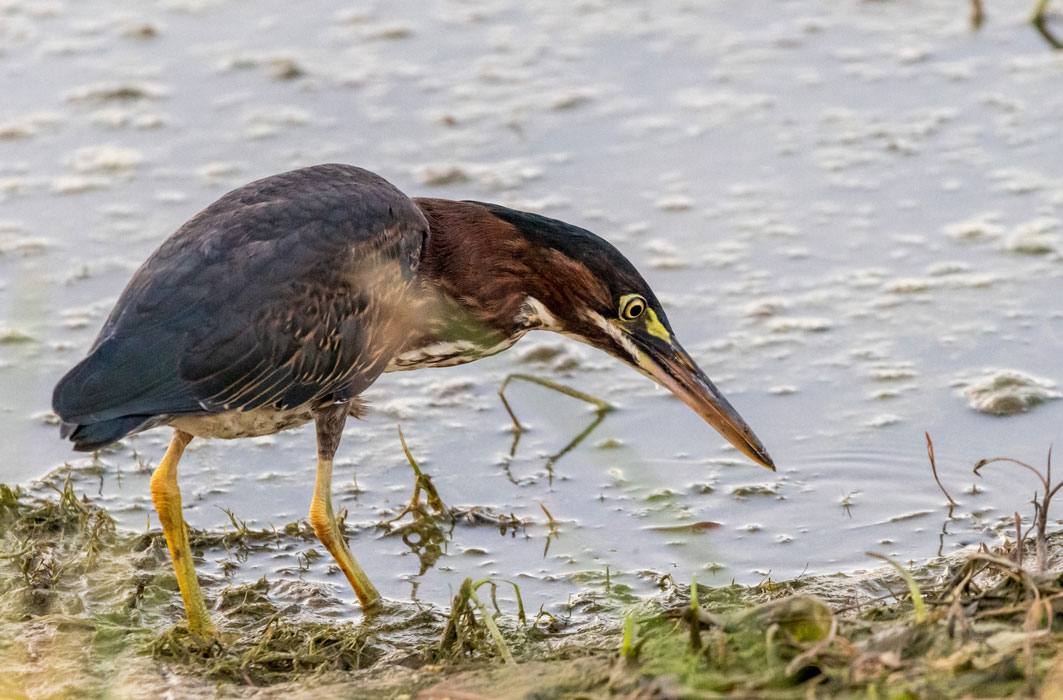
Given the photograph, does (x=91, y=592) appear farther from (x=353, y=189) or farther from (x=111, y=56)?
(x=111, y=56)

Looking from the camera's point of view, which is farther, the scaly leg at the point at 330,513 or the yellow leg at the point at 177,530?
the scaly leg at the point at 330,513

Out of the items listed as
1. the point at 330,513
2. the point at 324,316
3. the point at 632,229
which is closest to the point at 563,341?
the point at 632,229

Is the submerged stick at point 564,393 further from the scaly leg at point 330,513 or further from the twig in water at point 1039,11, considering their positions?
the twig in water at point 1039,11

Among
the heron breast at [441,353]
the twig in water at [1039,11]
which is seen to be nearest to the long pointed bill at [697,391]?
the heron breast at [441,353]

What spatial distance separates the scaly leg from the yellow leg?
458 mm

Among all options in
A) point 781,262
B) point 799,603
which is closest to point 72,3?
point 781,262

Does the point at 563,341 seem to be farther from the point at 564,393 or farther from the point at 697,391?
the point at 697,391

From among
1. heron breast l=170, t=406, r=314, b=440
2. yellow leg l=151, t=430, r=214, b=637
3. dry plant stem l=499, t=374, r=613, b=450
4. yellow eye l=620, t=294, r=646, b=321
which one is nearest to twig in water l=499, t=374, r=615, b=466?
dry plant stem l=499, t=374, r=613, b=450

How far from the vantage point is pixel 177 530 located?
4.98 m

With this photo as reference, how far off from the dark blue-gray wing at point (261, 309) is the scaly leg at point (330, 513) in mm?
150

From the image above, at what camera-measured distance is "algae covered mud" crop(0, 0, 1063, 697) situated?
5.24 m

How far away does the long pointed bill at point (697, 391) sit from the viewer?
214 inches

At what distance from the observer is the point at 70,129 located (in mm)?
8703

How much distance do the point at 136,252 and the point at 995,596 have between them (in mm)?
5036
